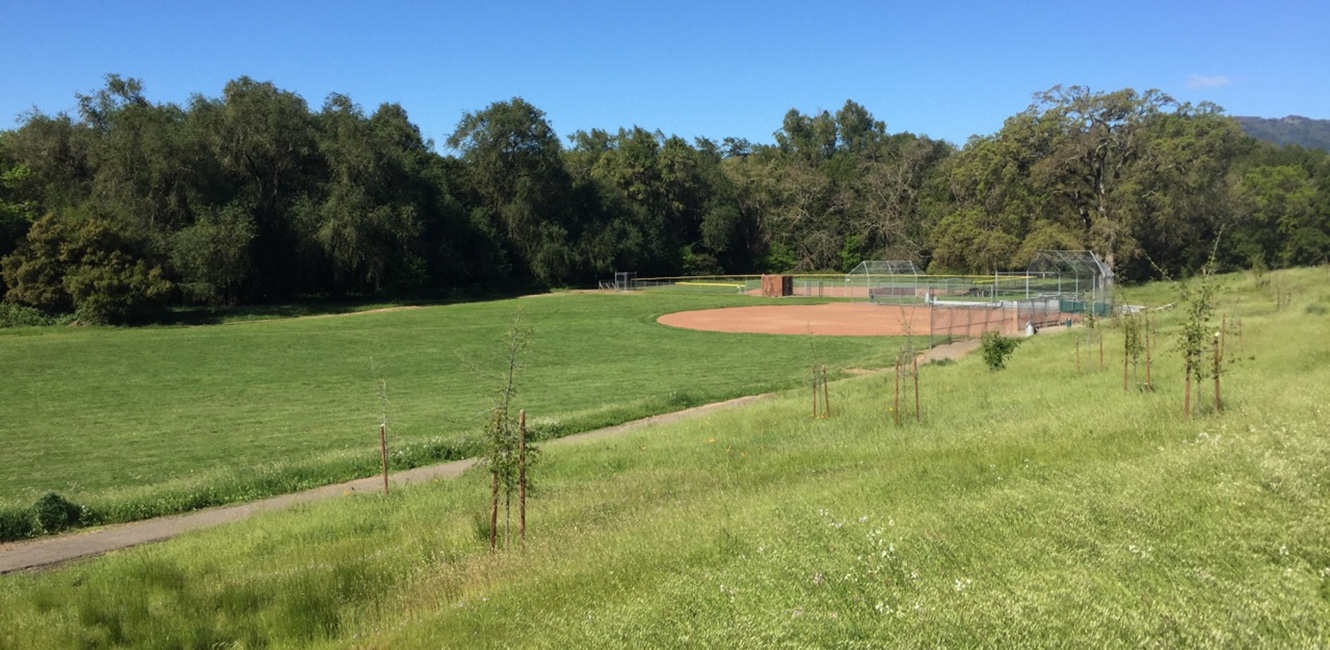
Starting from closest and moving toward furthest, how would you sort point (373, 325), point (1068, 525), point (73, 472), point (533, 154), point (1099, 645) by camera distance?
point (1099, 645)
point (1068, 525)
point (73, 472)
point (373, 325)
point (533, 154)

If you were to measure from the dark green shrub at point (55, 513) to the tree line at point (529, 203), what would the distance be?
44.4m

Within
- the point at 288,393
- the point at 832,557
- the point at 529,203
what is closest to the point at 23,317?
the point at 288,393

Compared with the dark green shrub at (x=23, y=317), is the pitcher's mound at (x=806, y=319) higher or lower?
lower

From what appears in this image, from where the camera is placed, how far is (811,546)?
18.6 ft

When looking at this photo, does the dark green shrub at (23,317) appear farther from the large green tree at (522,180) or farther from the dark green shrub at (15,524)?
the dark green shrub at (15,524)

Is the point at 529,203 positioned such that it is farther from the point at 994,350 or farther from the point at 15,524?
the point at 15,524

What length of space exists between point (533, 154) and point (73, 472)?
72.9 m

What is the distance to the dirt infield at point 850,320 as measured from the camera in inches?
1411

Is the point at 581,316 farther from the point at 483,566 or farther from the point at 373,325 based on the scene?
the point at 483,566

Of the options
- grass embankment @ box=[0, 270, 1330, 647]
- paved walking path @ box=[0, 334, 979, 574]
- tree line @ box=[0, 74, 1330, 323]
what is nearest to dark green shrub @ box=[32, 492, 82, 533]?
paved walking path @ box=[0, 334, 979, 574]

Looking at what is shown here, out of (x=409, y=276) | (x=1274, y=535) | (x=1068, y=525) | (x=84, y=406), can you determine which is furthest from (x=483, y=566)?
(x=409, y=276)

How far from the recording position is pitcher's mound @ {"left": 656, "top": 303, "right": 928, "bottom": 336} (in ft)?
138

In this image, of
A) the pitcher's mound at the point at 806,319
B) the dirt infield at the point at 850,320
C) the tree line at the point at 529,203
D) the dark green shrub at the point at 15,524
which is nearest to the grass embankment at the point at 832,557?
the dark green shrub at the point at 15,524

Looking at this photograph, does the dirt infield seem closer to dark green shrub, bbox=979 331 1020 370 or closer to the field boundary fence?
the field boundary fence
